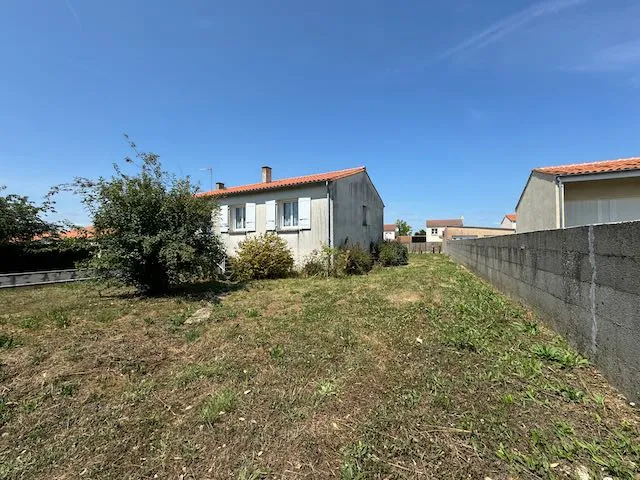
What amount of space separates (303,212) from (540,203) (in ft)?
29.0

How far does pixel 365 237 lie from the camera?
57.2ft

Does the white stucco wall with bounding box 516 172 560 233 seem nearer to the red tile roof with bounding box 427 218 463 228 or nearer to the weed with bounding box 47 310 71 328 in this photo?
the weed with bounding box 47 310 71 328

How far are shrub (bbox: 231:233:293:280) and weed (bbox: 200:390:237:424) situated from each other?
28.7ft

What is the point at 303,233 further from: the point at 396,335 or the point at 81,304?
the point at 396,335

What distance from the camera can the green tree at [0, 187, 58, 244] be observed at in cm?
1279

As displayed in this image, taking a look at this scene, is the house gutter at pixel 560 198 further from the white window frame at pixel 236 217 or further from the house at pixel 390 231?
the house at pixel 390 231

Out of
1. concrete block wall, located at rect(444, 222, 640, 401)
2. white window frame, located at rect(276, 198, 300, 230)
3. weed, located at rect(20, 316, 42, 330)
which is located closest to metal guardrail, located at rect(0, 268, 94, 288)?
weed, located at rect(20, 316, 42, 330)

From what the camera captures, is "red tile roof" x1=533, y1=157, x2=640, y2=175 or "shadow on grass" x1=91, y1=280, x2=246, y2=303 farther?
"red tile roof" x1=533, y1=157, x2=640, y2=175

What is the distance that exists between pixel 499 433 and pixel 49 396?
430 cm

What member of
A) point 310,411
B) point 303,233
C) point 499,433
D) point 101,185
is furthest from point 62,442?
point 303,233

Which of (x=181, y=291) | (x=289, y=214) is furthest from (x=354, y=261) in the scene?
(x=181, y=291)

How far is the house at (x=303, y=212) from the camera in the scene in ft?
43.1

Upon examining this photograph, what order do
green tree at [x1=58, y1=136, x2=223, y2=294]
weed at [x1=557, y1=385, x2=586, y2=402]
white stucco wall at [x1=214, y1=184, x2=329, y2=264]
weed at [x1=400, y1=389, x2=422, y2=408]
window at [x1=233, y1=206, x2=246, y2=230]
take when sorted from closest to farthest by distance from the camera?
weed at [x1=557, y1=385, x2=586, y2=402] → weed at [x1=400, y1=389, x2=422, y2=408] → green tree at [x1=58, y1=136, x2=223, y2=294] → white stucco wall at [x1=214, y1=184, x2=329, y2=264] → window at [x1=233, y1=206, x2=246, y2=230]

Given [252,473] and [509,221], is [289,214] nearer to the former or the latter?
[252,473]
